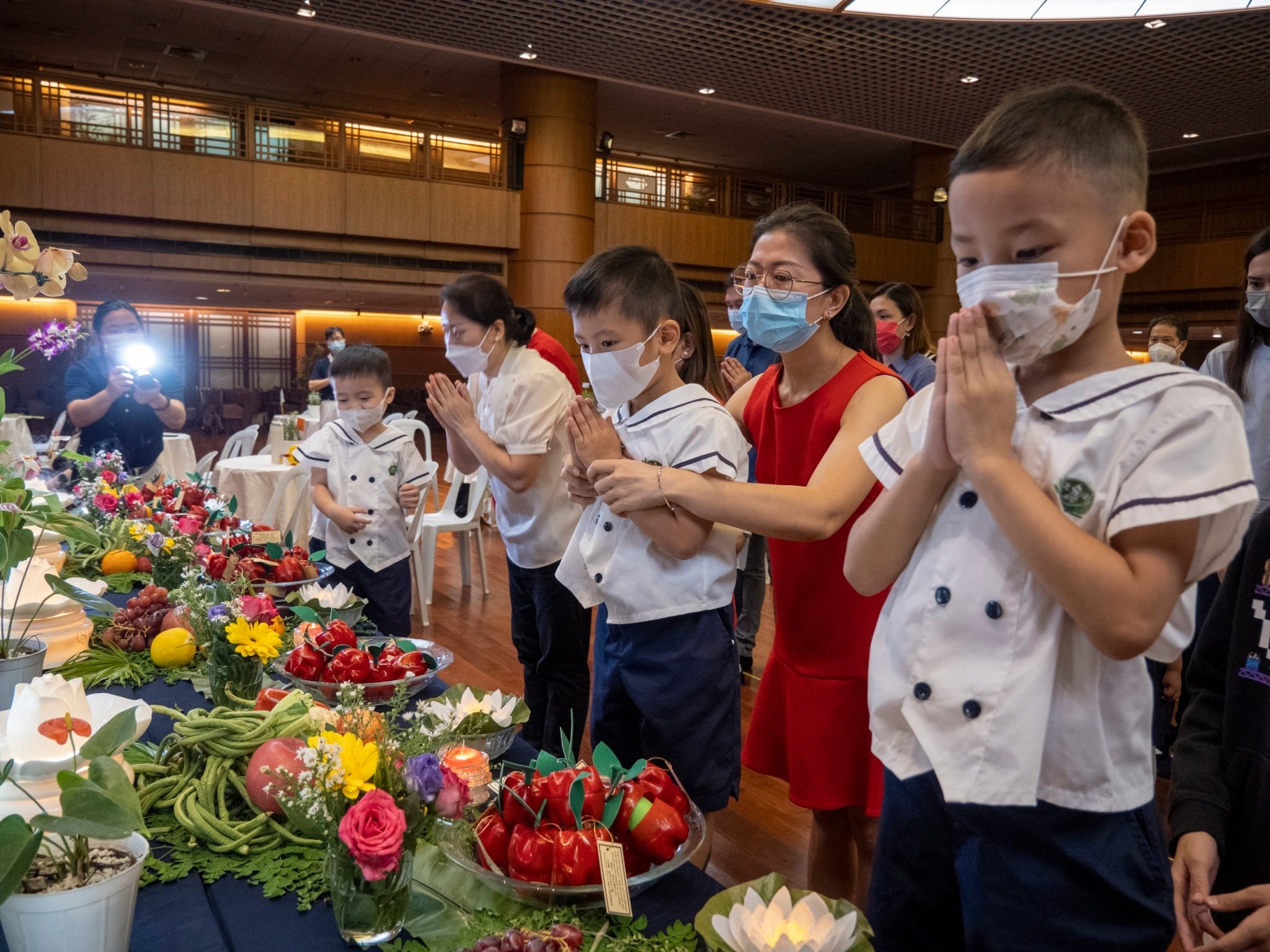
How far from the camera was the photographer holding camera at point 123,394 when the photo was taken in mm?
3893

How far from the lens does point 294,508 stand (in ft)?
19.6

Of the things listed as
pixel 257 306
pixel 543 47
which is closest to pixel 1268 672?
pixel 543 47

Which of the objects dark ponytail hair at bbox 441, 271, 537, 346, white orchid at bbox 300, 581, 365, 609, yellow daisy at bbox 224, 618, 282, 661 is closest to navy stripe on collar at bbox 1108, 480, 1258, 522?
yellow daisy at bbox 224, 618, 282, 661

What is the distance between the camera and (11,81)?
34.2ft

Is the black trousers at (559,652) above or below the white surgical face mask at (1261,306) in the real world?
below

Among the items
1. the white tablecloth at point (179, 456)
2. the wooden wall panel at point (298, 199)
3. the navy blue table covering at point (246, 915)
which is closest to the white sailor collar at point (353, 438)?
the navy blue table covering at point (246, 915)

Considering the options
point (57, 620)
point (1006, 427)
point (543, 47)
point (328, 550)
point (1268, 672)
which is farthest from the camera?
point (543, 47)

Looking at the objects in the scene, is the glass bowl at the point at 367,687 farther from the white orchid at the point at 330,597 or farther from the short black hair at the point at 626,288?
the short black hair at the point at 626,288

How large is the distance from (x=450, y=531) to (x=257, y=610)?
13.8ft

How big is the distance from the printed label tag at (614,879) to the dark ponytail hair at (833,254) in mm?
1011

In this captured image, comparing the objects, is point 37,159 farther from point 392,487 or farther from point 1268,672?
point 1268,672

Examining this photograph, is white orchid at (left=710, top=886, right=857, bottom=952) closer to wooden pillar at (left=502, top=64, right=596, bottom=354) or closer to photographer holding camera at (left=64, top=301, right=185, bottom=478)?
photographer holding camera at (left=64, top=301, right=185, bottom=478)

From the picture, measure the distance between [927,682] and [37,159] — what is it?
1141 centimetres

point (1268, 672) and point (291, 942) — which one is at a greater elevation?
point (1268, 672)
